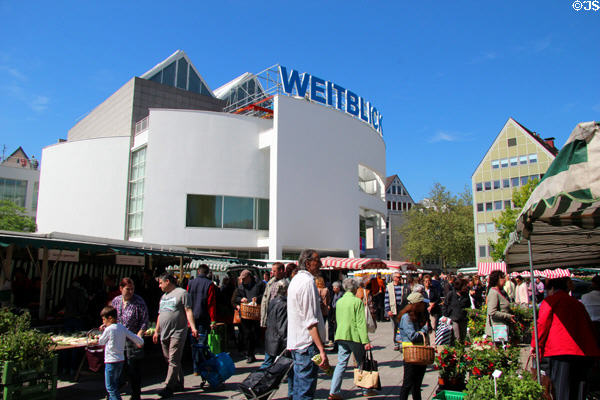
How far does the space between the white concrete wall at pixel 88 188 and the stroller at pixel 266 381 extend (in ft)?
98.7

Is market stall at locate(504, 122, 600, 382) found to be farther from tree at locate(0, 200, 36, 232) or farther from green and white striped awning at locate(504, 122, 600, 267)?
tree at locate(0, 200, 36, 232)

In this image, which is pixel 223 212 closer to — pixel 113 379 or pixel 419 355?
pixel 113 379

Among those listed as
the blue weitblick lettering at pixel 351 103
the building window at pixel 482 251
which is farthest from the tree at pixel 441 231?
the blue weitblick lettering at pixel 351 103

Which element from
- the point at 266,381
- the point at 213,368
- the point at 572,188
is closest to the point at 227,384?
the point at 213,368

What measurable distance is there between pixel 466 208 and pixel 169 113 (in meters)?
44.4

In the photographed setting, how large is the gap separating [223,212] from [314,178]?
7.13 meters

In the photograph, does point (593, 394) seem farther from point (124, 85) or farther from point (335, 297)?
point (124, 85)

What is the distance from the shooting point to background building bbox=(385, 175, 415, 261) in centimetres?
7712

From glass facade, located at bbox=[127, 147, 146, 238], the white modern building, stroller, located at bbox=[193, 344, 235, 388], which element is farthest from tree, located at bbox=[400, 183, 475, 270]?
stroller, located at bbox=[193, 344, 235, 388]

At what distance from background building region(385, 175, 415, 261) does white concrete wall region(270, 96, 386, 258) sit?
4202 cm

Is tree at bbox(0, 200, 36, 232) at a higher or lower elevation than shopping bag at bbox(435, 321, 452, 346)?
higher

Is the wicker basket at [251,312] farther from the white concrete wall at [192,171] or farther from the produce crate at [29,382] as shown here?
the white concrete wall at [192,171]

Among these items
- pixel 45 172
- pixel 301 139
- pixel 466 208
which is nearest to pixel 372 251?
pixel 301 139

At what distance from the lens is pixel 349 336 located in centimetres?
614
